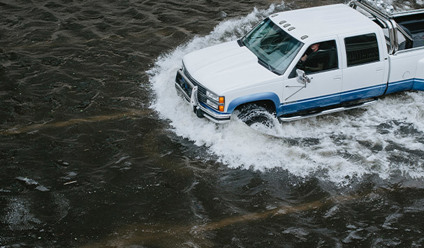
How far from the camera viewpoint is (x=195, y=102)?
359 inches

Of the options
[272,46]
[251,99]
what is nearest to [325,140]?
[251,99]

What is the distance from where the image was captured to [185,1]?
15.6 metres

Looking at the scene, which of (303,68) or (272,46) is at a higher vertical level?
(272,46)

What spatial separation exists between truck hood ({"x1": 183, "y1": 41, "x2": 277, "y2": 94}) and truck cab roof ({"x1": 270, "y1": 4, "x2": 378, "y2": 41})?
0.94 metres

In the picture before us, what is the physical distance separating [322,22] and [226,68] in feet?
7.14

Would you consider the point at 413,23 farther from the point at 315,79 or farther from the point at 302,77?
the point at 302,77

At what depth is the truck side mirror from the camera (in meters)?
8.83

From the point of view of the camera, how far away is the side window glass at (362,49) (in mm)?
9227

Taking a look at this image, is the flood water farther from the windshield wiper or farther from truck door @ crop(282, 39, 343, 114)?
the windshield wiper

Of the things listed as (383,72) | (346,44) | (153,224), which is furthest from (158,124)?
(383,72)

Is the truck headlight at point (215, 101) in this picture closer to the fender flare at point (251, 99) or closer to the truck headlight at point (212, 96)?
the truck headlight at point (212, 96)

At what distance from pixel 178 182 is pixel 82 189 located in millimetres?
1590

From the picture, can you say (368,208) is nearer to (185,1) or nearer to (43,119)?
(43,119)

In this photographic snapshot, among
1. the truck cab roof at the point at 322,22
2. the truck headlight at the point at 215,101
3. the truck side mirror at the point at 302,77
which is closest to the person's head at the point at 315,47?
the truck cab roof at the point at 322,22
